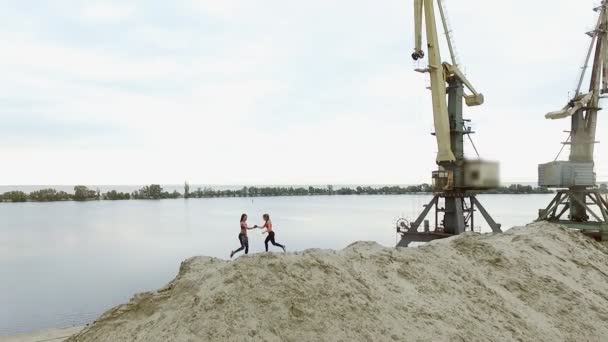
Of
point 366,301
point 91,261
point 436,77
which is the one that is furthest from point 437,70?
point 91,261

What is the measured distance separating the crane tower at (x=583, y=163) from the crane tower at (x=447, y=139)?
198 inches

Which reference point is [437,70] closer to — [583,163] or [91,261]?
[583,163]

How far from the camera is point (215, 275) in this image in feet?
25.4

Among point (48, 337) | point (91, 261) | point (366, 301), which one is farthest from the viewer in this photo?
point (91, 261)

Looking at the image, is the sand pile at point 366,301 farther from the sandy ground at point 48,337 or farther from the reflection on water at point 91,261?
the reflection on water at point 91,261

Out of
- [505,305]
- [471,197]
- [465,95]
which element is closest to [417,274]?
[505,305]

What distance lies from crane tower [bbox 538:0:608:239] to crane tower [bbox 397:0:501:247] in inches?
198

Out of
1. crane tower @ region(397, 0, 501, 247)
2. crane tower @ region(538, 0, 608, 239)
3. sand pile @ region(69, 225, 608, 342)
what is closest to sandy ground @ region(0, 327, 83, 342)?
sand pile @ region(69, 225, 608, 342)

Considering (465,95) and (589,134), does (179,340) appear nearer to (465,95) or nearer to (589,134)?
(465,95)

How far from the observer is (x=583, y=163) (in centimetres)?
2830

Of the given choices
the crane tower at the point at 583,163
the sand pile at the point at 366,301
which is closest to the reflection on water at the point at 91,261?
the crane tower at the point at 583,163

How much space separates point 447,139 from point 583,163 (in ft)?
29.7

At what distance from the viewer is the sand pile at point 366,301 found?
21.9ft

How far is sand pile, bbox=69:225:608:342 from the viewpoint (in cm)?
667
